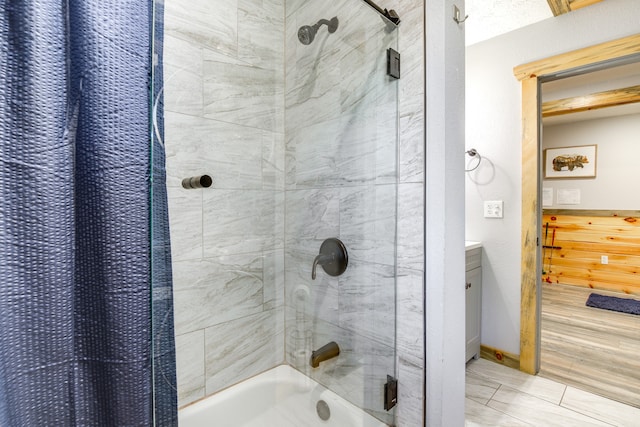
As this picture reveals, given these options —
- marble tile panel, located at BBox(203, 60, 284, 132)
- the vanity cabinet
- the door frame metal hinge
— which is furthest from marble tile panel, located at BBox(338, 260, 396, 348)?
the vanity cabinet

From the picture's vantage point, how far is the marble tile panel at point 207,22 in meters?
0.96

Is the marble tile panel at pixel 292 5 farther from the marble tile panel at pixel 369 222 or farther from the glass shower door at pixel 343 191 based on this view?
the marble tile panel at pixel 369 222

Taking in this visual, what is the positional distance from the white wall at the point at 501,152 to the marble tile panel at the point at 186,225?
7.33 ft

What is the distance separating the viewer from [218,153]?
99 centimetres

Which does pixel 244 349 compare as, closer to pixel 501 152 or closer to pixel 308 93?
pixel 308 93

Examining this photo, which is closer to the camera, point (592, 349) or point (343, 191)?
point (343, 191)

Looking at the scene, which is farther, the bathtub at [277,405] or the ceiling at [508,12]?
the ceiling at [508,12]

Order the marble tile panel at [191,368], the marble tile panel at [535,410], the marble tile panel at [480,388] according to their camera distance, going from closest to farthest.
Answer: the marble tile panel at [191,368]
the marble tile panel at [535,410]
the marble tile panel at [480,388]

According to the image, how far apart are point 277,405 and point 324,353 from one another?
246 mm

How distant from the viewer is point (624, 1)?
1.92 meters

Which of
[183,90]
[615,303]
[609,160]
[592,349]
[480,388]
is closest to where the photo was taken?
[183,90]

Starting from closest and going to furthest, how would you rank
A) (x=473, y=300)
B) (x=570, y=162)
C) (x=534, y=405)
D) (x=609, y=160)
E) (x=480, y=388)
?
(x=534, y=405) < (x=480, y=388) < (x=473, y=300) < (x=609, y=160) < (x=570, y=162)

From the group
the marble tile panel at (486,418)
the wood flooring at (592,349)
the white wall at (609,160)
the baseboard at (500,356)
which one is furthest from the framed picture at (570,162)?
the marble tile panel at (486,418)

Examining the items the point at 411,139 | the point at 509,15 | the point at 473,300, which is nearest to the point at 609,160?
the point at 509,15
